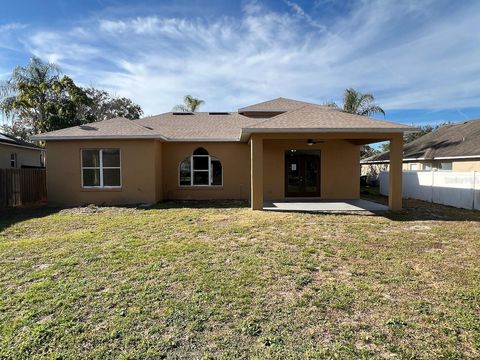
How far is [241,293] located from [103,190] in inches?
464

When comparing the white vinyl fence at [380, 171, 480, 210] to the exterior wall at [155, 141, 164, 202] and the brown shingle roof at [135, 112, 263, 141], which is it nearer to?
the brown shingle roof at [135, 112, 263, 141]

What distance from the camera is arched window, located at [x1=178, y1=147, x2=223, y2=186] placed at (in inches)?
640

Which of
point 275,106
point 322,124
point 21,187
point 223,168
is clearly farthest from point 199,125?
point 21,187

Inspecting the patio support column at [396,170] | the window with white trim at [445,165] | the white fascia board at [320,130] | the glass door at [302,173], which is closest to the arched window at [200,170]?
the glass door at [302,173]

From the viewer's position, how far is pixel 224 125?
1800 cm

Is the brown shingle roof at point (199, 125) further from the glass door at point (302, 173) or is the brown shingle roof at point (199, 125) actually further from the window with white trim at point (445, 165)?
the window with white trim at point (445, 165)

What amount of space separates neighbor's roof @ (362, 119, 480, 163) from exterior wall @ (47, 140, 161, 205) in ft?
53.9

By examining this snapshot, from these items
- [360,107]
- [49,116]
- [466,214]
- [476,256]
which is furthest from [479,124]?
[49,116]

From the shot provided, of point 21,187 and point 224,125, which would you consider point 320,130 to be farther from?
point 21,187

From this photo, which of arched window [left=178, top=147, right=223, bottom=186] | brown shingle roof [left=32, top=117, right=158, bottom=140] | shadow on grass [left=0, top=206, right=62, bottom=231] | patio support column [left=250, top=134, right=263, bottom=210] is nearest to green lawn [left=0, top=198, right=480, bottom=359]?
shadow on grass [left=0, top=206, right=62, bottom=231]

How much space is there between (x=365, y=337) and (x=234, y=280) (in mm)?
2138

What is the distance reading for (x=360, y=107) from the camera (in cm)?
2770

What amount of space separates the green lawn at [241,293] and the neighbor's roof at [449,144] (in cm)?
1116

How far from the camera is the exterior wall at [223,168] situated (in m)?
16.2
